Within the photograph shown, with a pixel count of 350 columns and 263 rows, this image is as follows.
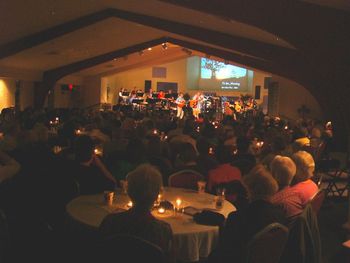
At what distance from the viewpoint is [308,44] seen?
6.43 metres

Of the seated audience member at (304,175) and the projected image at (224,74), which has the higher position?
the projected image at (224,74)

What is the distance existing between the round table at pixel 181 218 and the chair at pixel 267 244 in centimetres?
49

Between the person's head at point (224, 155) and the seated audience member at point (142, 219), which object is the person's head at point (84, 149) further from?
the seated audience member at point (142, 219)

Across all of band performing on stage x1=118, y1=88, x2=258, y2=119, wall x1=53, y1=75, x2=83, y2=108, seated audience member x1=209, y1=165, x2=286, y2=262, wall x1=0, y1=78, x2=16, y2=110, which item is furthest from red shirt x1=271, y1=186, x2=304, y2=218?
band performing on stage x1=118, y1=88, x2=258, y2=119

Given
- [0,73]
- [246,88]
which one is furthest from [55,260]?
[246,88]

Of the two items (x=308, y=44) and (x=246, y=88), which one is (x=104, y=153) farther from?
(x=246, y=88)

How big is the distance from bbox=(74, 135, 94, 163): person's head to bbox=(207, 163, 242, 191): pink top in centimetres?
130

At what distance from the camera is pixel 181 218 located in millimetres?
3385

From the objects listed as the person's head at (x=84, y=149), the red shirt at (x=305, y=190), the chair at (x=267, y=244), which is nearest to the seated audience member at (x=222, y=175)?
the red shirt at (x=305, y=190)

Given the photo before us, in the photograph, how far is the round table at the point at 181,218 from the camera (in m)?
3.09

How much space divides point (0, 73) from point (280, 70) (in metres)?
9.88

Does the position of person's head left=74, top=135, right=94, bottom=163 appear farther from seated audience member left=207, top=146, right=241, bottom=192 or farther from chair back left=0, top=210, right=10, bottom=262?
seated audience member left=207, top=146, right=241, bottom=192

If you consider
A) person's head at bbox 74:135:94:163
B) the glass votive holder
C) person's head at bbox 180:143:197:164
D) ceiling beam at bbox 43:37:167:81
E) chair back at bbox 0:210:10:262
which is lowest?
chair back at bbox 0:210:10:262

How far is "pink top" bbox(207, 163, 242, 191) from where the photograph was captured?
4645 mm
